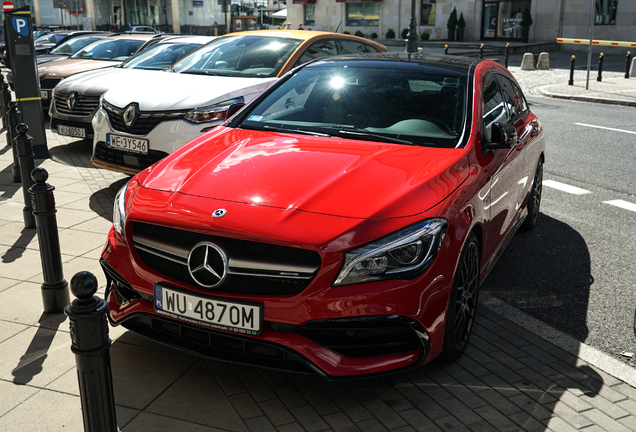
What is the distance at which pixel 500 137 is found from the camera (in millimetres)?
3896

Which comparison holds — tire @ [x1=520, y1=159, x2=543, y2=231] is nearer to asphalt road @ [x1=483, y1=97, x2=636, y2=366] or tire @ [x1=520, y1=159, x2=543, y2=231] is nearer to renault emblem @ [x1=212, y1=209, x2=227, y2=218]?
asphalt road @ [x1=483, y1=97, x2=636, y2=366]

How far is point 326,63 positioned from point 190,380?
2609 millimetres

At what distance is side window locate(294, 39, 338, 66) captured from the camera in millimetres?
7439

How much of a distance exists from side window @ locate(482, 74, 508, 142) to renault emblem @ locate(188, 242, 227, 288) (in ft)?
6.37

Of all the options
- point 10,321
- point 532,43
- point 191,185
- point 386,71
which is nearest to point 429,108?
point 386,71

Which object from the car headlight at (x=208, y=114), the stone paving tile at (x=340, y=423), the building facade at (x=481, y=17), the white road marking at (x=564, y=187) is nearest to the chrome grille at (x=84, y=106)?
the car headlight at (x=208, y=114)

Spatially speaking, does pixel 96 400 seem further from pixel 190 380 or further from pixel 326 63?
pixel 326 63

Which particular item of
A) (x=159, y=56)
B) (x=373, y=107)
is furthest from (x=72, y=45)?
(x=373, y=107)

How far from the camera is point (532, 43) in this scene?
33344 millimetres

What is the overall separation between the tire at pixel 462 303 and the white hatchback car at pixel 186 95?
3.45 meters

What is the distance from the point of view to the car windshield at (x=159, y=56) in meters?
9.63

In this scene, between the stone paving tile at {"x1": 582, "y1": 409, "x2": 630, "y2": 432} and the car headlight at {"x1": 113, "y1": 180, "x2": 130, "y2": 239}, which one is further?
the car headlight at {"x1": 113, "y1": 180, "x2": 130, "y2": 239}

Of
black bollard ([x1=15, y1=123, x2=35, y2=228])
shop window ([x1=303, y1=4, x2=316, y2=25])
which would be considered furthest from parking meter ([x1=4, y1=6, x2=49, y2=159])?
shop window ([x1=303, y1=4, x2=316, y2=25])

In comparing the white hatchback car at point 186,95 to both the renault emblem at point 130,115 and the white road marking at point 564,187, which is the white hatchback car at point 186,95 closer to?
the renault emblem at point 130,115
